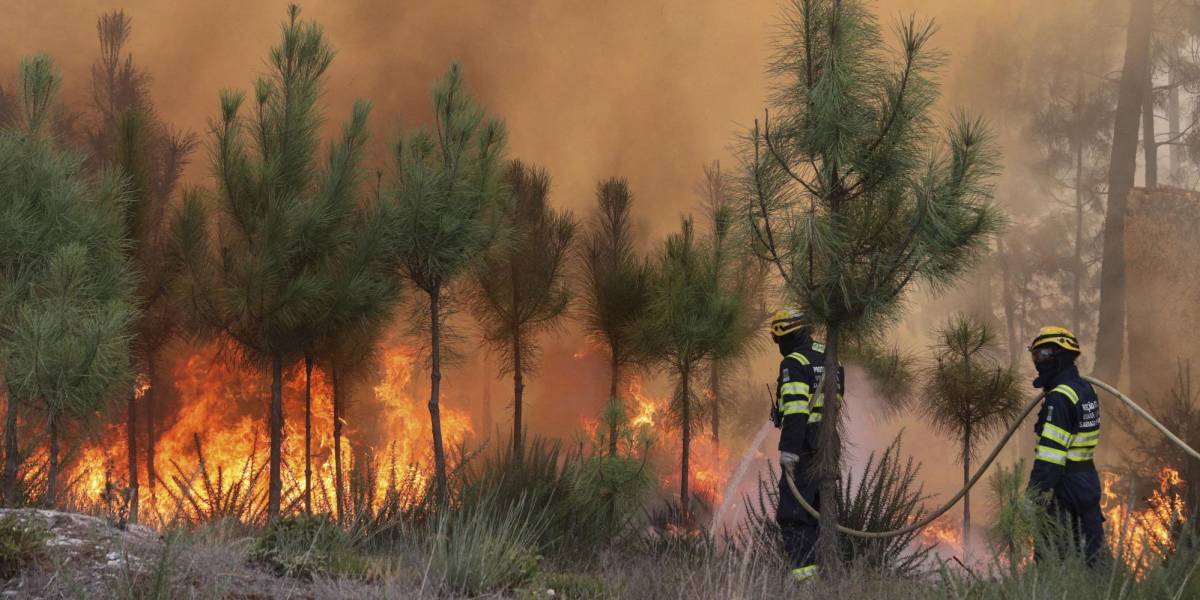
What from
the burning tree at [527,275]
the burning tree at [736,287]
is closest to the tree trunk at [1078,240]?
the burning tree at [736,287]

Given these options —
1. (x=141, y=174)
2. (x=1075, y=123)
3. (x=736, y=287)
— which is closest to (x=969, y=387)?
(x=736, y=287)

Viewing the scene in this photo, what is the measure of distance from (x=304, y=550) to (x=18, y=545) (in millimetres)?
1502

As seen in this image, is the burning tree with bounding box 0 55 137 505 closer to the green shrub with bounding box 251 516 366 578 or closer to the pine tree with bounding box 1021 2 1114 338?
the green shrub with bounding box 251 516 366 578

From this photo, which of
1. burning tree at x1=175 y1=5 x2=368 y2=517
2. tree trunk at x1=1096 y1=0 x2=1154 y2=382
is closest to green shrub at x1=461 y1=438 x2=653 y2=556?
burning tree at x1=175 y1=5 x2=368 y2=517

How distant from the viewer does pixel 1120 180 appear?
70.2 ft

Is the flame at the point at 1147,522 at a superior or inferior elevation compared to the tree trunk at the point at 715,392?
inferior

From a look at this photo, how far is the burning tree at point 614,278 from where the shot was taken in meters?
14.2

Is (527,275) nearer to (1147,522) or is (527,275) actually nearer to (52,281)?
(52,281)

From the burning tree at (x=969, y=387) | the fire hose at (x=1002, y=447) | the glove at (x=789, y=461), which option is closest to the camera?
the fire hose at (x=1002, y=447)

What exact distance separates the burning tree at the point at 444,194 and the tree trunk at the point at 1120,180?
14505mm

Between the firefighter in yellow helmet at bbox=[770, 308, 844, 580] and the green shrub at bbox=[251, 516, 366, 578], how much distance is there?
11.0ft

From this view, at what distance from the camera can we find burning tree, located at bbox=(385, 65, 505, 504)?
10.9 meters

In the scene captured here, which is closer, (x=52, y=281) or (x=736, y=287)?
(x=52, y=281)

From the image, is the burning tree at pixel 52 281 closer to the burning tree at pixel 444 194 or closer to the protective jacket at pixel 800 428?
the burning tree at pixel 444 194
